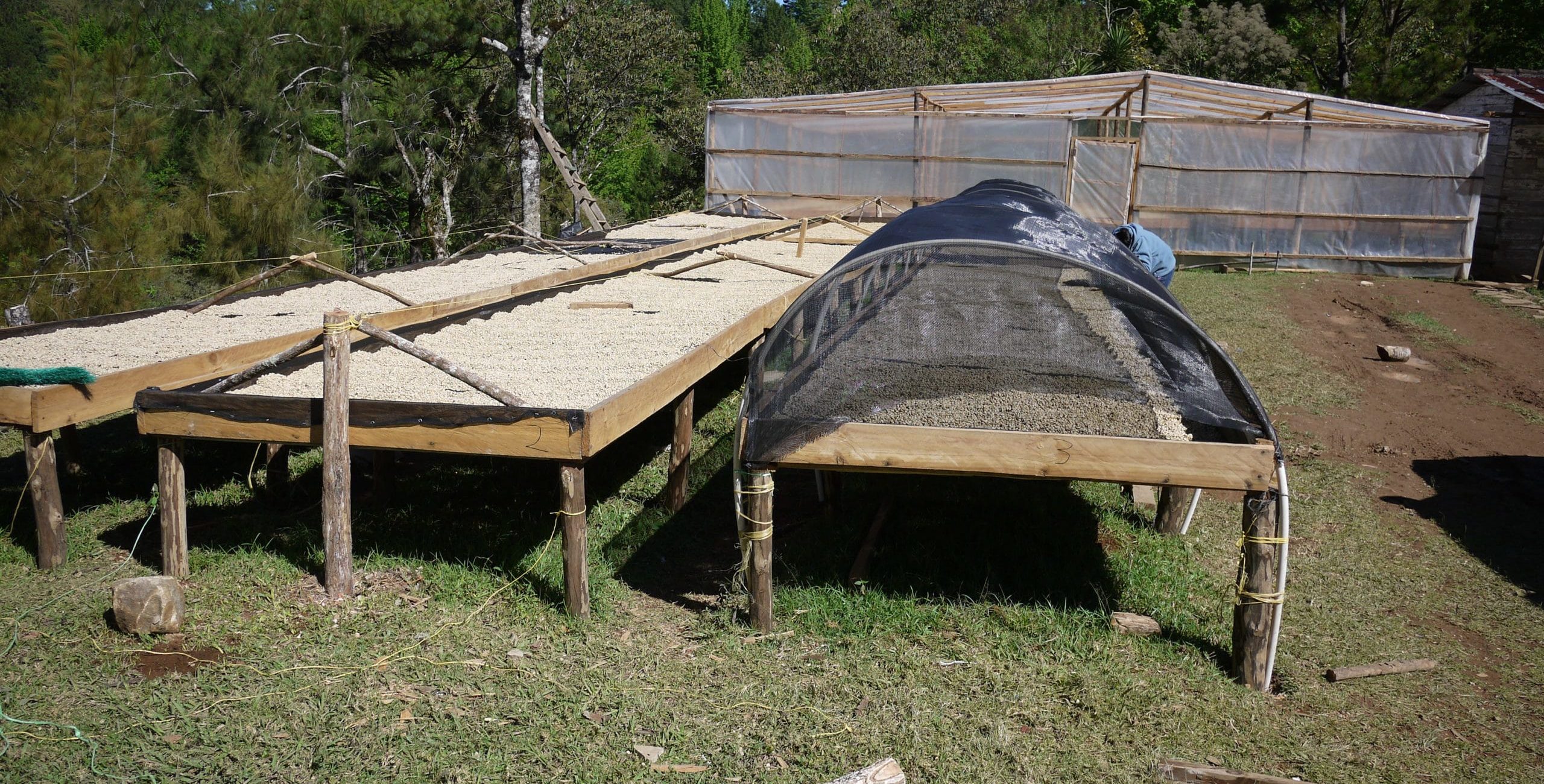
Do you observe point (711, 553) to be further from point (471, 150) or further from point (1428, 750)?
point (471, 150)

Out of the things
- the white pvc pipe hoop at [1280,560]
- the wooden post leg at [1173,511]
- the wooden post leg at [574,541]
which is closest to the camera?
the white pvc pipe hoop at [1280,560]

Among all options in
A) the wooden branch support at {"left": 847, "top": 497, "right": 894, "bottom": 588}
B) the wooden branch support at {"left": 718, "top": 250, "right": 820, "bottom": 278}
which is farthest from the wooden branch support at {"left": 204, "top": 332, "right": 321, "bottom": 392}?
the wooden branch support at {"left": 718, "top": 250, "right": 820, "bottom": 278}

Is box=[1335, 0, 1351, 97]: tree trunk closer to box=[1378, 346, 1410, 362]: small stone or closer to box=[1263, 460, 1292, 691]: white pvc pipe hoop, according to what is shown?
box=[1378, 346, 1410, 362]: small stone

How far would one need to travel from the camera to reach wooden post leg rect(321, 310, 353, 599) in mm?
3662

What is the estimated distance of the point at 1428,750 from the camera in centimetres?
313

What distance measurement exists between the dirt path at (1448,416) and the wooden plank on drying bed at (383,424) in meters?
4.00

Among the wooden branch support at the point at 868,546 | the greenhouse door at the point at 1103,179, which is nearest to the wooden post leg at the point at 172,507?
the wooden branch support at the point at 868,546

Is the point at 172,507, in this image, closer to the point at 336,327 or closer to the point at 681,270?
the point at 336,327

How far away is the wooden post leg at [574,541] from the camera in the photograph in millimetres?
3637

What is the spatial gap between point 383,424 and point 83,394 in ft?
4.35

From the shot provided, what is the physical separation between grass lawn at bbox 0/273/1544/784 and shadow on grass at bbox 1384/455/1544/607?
15 centimetres

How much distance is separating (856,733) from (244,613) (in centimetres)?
218

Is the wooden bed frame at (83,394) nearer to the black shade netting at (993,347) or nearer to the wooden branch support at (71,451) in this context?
the wooden branch support at (71,451)

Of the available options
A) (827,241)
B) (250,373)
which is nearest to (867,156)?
(827,241)
